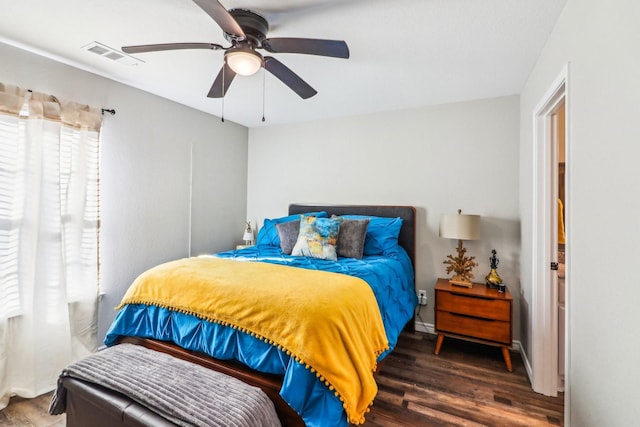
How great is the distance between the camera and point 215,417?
1.21 m

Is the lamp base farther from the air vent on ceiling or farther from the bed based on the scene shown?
the air vent on ceiling

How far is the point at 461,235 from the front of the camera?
103 inches

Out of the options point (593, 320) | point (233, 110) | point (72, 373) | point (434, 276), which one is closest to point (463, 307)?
point (434, 276)

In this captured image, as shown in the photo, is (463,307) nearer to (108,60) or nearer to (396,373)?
(396,373)

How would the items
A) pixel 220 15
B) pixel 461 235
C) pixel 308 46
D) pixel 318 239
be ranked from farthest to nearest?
pixel 318 239, pixel 461 235, pixel 308 46, pixel 220 15

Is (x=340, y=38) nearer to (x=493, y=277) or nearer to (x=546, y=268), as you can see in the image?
(x=546, y=268)

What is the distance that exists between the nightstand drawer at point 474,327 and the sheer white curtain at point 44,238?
3027mm

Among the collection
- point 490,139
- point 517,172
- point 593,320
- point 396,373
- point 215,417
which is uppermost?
point 490,139

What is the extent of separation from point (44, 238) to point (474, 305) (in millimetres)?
3422

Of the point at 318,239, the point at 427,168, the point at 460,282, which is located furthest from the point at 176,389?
the point at 427,168

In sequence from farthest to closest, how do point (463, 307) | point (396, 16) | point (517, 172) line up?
point (517, 172) < point (463, 307) < point (396, 16)

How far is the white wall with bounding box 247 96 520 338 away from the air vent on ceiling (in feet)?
6.52

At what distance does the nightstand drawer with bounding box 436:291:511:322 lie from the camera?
241 centimetres

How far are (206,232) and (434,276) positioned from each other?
8.83 feet
